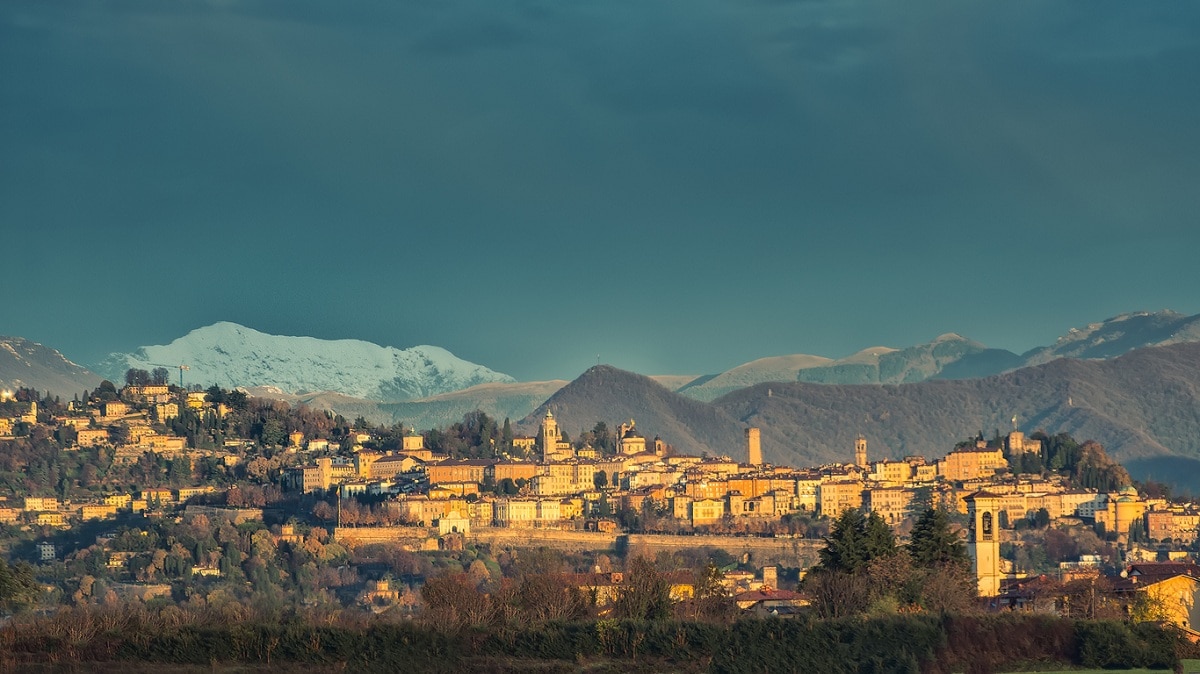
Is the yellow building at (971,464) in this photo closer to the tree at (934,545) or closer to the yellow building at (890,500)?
the yellow building at (890,500)

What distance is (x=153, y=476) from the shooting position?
136 m

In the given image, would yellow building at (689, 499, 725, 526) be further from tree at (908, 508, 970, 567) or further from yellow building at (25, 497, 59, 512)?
tree at (908, 508, 970, 567)

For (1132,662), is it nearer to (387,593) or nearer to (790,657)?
(790,657)

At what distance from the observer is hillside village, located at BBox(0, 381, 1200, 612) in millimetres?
111375

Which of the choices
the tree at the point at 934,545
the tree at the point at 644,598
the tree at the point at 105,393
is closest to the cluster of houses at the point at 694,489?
the tree at the point at 105,393

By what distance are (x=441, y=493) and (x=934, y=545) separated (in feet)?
227

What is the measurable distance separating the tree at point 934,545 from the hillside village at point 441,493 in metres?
35.9

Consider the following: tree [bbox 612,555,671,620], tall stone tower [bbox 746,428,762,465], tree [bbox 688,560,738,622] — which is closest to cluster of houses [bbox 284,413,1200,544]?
tall stone tower [bbox 746,428,762,465]

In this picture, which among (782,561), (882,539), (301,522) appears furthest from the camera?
(301,522)

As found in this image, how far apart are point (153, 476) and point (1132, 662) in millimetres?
96698

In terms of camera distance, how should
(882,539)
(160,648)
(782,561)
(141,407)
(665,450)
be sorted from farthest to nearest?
1. (665,450)
2. (141,407)
3. (782,561)
4. (882,539)
5. (160,648)

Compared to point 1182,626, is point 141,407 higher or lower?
higher

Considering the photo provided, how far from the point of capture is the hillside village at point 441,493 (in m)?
111

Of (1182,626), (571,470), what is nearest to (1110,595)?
(1182,626)
